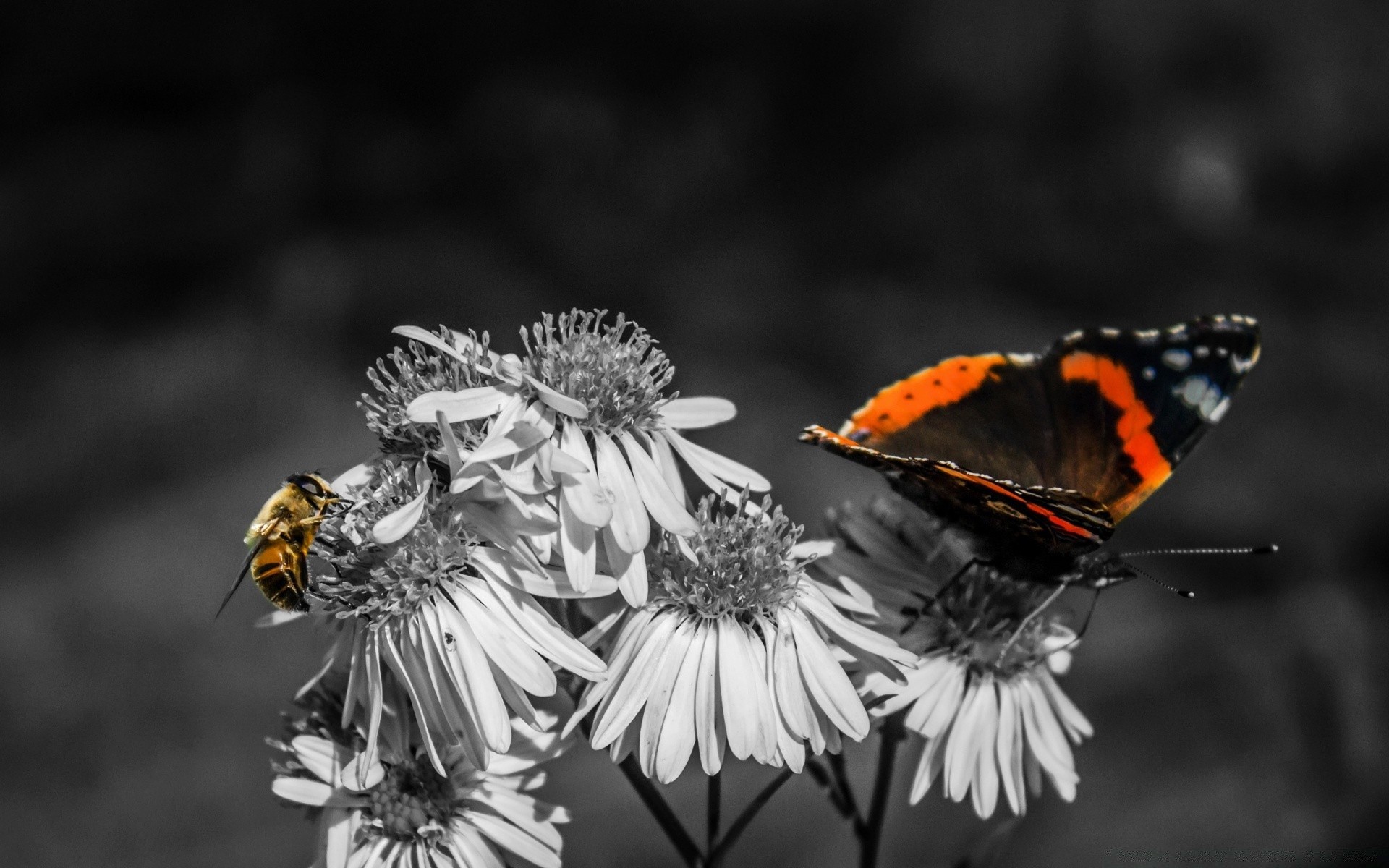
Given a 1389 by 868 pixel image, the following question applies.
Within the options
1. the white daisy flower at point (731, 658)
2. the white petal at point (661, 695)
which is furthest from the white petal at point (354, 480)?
the white petal at point (661, 695)

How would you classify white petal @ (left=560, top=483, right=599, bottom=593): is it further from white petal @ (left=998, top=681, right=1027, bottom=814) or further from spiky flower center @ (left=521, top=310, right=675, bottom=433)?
white petal @ (left=998, top=681, right=1027, bottom=814)

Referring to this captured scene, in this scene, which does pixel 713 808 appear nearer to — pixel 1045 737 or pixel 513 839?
pixel 513 839

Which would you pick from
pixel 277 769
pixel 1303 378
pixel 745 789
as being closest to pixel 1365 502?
pixel 1303 378

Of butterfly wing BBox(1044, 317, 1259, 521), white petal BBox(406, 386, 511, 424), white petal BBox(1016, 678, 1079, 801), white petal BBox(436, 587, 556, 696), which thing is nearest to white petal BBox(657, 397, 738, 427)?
white petal BBox(406, 386, 511, 424)

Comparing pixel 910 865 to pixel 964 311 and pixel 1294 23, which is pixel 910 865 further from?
pixel 1294 23

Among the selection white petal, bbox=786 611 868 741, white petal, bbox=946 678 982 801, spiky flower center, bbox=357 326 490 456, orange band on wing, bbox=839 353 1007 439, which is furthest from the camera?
orange band on wing, bbox=839 353 1007 439
